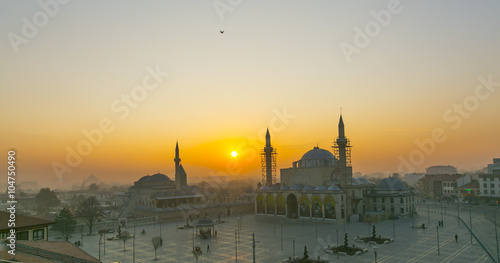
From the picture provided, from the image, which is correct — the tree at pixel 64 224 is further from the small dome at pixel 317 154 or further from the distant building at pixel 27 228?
the small dome at pixel 317 154

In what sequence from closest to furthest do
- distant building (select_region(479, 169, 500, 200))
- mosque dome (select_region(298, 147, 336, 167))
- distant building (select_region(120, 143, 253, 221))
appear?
distant building (select_region(120, 143, 253, 221))
mosque dome (select_region(298, 147, 336, 167))
distant building (select_region(479, 169, 500, 200))

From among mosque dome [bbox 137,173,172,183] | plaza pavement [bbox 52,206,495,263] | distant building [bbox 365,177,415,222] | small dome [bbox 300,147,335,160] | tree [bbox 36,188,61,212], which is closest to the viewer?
plaza pavement [bbox 52,206,495,263]

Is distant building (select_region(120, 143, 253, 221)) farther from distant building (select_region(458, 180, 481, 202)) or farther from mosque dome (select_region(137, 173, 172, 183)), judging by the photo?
distant building (select_region(458, 180, 481, 202))

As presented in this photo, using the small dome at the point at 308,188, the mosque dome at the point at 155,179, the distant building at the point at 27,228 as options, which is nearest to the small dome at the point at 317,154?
the small dome at the point at 308,188

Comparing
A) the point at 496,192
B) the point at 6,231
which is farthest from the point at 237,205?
the point at 496,192

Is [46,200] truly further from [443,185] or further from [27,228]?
[443,185]

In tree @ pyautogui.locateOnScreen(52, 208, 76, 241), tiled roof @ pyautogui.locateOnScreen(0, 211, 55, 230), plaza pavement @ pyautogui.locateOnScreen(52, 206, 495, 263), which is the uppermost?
tiled roof @ pyautogui.locateOnScreen(0, 211, 55, 230)

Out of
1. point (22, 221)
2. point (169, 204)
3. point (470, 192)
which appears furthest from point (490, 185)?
point (22, 221)

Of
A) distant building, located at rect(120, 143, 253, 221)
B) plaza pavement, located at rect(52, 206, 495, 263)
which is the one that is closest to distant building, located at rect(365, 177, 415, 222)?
plaza pavement, located at rect(52, 206, 495, 263)
